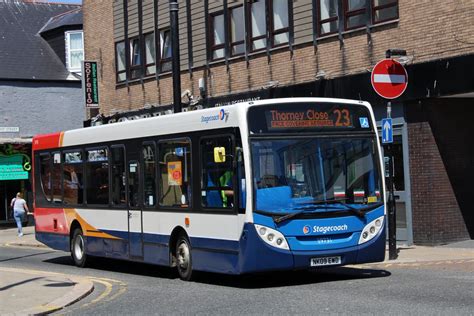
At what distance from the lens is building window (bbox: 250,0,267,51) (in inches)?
878

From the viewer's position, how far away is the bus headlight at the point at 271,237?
1148 cm

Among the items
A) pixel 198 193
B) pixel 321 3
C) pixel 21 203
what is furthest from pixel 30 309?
pixel 21 203

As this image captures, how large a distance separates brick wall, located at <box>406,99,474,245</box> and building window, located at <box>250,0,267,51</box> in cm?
573

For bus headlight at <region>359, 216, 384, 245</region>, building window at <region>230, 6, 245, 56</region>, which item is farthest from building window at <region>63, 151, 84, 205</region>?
building window at <region>230, 6, 245, 56</region>

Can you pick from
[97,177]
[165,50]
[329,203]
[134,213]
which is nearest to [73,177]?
[97,177]

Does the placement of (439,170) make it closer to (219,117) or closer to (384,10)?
(384,10)

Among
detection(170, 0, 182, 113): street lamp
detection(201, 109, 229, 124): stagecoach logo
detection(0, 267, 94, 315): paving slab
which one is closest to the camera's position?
detection(0, 267, 94, 315): paving slab

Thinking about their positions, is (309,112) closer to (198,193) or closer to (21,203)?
(198,193)

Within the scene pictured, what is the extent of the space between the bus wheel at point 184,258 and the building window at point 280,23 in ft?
31.2

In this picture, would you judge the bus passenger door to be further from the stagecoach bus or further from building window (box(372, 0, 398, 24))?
building window (box(372, 0, 398, 24))

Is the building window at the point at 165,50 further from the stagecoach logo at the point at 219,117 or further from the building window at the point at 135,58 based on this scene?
the stagecoach logo at the point at 219,117

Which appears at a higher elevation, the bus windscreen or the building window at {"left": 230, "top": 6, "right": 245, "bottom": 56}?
the building window at {"left": 230, "top": 6, "right": 245, "bottom": 56}

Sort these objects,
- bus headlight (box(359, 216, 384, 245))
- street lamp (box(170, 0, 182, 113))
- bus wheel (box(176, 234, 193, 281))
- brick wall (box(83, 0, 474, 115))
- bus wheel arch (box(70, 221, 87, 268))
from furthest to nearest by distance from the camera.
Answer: street lamp (box(170, 0, 182, 113)) → brick wall (box(83, 0, 474, 115)) → bus wheel arch (box(70, 221, 87, 268)) → bus wheel (box(176, 234, 193, 281)) → bus headlight (box(359, 216, 384, 245))

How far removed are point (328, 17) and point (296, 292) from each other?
10.4m
